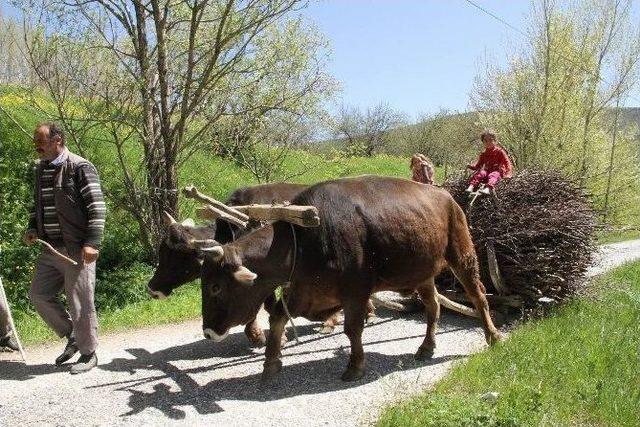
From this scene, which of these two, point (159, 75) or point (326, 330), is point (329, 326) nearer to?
point (326, 330)

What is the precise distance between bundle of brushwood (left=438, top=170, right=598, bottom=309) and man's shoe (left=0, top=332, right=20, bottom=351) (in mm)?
5177

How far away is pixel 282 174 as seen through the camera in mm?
17469

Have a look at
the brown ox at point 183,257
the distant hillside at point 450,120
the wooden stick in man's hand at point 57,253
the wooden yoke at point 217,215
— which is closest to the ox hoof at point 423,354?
the brown ox at point 183,257

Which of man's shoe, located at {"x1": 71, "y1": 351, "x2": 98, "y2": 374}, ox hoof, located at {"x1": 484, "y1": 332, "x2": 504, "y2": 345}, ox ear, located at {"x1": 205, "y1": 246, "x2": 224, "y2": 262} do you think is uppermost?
ox ear, located at {"x1": 205, "y1": 246, "x2": 224, "y2": 262}

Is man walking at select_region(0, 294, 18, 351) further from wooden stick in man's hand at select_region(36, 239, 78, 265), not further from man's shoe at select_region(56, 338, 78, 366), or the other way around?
wooden stick in man's hand at select_region(36, 239, 78, 265)

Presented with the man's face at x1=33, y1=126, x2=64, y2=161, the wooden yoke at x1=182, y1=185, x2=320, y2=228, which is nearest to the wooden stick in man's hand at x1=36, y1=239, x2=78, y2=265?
the man's face at x1=33, y1=126, x2=64, y2=161

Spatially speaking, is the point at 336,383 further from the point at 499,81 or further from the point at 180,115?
the point at 499,81

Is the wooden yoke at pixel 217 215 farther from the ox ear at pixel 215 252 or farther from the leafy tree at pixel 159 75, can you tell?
the leafy tree at pixel 159 75

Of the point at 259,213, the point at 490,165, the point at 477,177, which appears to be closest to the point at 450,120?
the point at 490,165

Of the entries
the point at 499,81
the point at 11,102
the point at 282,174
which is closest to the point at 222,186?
the point at 282,174

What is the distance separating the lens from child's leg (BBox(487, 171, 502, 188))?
8.65 m

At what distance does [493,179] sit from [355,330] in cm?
366

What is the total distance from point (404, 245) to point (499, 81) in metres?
16.8

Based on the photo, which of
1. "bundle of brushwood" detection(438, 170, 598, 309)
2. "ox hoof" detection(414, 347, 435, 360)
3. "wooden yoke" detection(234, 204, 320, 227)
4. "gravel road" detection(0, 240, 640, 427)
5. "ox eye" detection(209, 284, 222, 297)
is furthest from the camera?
"bundle of brushwood" detection(438, 170, 598, 309)
